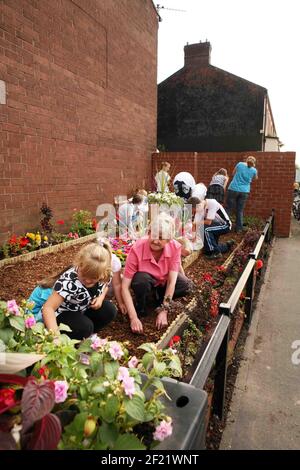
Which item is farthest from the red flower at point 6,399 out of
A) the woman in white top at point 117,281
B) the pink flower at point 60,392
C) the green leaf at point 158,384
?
the woman in white top at point 117,281

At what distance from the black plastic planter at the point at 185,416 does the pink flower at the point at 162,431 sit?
0.08 ft

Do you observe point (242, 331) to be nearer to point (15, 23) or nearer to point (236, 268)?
point (236, 268)

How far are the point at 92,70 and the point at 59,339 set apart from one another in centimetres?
769

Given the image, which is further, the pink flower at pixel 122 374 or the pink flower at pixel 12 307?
the pink flower at pixel 12 307

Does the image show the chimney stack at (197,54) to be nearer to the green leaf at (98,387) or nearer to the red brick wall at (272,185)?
the red brick wall at (272,185)

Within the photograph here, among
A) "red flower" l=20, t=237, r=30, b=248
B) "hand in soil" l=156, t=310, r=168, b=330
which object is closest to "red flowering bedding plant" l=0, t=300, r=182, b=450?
"hand in soil" l=156, t=310, r=168, b=330

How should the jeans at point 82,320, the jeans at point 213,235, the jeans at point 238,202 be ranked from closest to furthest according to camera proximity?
the jeans at point 82,320 → the jeans at point 213,235 → the jeans at point 238,202

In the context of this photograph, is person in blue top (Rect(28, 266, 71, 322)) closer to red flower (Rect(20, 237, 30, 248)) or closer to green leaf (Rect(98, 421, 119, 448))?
green leaf (Rect(98, 421, 119, 448))

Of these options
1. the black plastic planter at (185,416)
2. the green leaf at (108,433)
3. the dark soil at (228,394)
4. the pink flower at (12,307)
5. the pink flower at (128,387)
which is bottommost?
the dark soil at (228,394)

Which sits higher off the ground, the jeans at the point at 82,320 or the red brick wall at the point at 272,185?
the red brick wall at the point at 272,185

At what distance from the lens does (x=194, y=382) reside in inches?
62.0

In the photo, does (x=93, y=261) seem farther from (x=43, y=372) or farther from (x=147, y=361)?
(x=43, y=372)

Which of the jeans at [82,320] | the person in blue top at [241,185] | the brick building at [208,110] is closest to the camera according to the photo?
the jeans at [82,320]

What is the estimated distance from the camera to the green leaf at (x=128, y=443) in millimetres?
940
